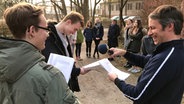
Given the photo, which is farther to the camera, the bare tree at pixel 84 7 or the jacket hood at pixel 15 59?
the bare tree at pixel 84 7

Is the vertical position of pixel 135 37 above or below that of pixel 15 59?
below

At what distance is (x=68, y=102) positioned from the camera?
195 centimetres

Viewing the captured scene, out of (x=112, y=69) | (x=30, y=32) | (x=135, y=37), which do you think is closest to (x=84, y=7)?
(x=135, y=37)

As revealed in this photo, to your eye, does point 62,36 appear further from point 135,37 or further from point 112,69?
point 135,37

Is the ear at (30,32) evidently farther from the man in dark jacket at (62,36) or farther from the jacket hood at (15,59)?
the man in dark jacket at (62,36)

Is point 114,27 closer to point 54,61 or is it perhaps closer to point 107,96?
point 107,96

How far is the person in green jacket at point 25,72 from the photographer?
1.86 metres

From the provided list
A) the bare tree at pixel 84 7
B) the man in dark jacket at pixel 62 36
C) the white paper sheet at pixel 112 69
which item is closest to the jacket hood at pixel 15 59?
the white paper sheet at pixel 112 69

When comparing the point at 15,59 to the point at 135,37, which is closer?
the point at 15,59

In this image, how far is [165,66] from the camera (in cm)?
265

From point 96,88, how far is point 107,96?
920 millimetres

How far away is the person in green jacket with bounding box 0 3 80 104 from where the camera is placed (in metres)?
1.86

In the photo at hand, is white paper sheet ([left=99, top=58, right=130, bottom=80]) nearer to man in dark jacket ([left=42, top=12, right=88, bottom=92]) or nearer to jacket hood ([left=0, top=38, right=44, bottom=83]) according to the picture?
man in dark jacket ([left=42, top=12, right=88, bottom=92])

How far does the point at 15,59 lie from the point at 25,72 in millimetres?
105
